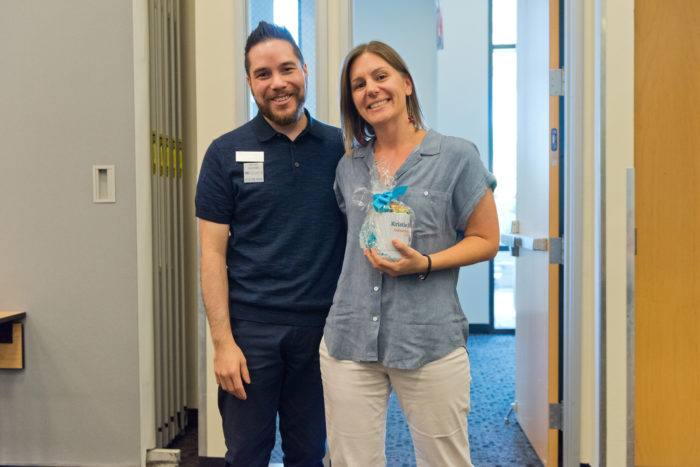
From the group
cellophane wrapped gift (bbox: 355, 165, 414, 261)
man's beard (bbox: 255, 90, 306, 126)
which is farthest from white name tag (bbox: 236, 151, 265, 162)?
cellophane wrapped gift (bbox: 355, 165, 414, 261)

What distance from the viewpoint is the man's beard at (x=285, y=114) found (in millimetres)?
1463

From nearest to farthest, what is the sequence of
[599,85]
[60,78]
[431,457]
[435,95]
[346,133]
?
[431,457] → [346,133] → [599,85] → [60,78] → [435,95]

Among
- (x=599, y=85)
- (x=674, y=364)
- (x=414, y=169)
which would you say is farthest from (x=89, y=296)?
(x=674, y=364)

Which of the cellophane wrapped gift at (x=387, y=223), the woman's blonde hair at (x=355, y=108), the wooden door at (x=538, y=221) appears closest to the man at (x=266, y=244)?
the woman's blonde hair at (x=355, y=108)

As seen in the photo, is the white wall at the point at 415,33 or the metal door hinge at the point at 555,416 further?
the white wall at the point at 415,33

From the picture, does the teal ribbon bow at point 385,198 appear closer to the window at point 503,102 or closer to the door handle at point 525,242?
the door handle at point 525,242

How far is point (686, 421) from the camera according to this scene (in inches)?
90.4

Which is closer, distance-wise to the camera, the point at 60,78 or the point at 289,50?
the point at 289,50

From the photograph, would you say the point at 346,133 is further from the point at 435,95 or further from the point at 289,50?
the point at 435,95

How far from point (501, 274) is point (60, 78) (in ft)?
14.6

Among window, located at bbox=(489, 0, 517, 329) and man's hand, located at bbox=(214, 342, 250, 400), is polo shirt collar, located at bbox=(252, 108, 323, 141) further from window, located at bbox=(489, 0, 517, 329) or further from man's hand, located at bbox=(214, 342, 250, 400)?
window, located at bbox=(489, 0, 517, 329)

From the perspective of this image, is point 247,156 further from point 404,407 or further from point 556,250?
point 556,250

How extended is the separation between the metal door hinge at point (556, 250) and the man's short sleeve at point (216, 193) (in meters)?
1.50

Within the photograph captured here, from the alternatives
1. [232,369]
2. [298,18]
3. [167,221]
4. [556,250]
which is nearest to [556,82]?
[556,250]
